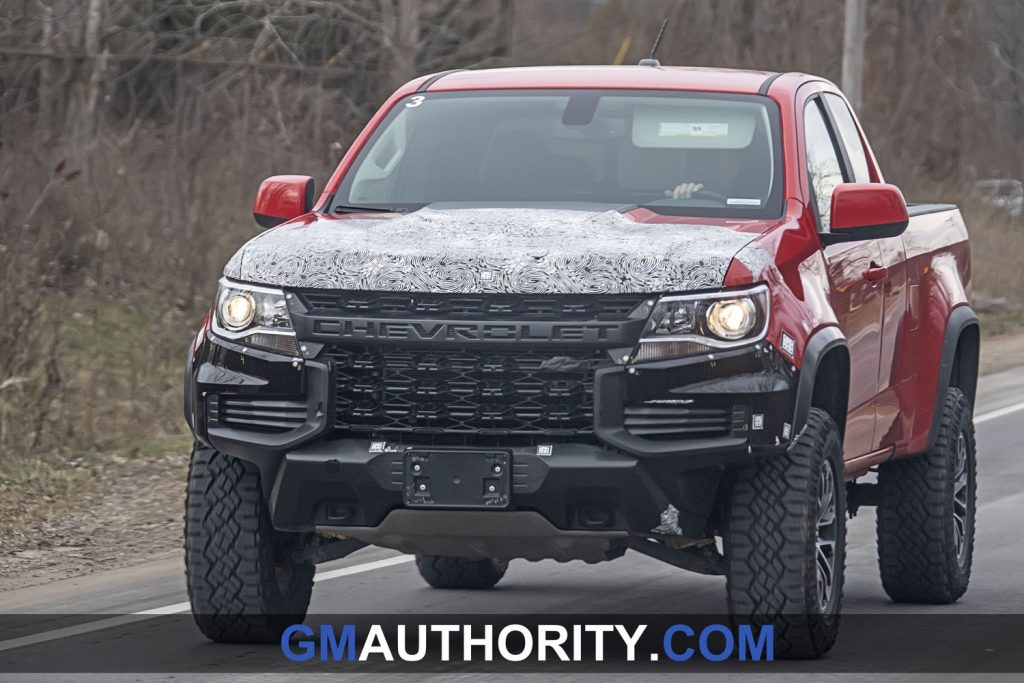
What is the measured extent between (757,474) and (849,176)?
2.11 metres

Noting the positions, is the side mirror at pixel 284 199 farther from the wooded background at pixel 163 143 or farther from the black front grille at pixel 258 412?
the wooded background at pixel 163 143

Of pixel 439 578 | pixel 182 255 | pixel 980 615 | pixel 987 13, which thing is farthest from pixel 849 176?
pixel 987 13

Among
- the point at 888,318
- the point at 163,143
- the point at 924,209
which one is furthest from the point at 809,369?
the point at 163,143

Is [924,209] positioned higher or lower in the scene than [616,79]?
lower

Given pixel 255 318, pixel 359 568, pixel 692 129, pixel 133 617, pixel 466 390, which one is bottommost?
pixel 359 568

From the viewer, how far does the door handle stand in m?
7.68

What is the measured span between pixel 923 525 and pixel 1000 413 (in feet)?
25.6

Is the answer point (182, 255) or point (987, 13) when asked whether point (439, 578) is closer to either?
point (182, 255)

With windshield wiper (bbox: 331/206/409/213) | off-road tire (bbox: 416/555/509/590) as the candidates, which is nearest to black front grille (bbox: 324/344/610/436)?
windshield wiper (bbox: 331/206/409/213)

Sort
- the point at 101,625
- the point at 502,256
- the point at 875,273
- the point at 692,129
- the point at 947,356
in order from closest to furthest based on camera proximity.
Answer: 1. the point at 502,256
2. the point at 692,129
3. the point at 875,273
4. the point at 101,625
5. the point at 947,356

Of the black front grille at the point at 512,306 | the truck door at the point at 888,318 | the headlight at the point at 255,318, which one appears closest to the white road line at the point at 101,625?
the headlight at the point at 255,318

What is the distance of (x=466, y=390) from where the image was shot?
633cm

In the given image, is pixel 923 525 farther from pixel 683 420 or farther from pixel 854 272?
pixel 683 420

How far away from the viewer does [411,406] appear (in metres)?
6.38
